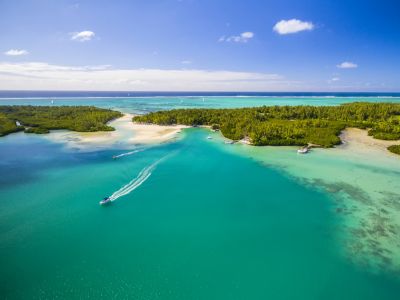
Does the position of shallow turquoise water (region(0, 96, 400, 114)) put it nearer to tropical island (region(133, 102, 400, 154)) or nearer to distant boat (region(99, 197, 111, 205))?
tropical island (region(133, 102, 400, 154))

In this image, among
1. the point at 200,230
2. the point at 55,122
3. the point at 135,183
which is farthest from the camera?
the point at 55,122

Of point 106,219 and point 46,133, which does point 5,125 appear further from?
point 106,219

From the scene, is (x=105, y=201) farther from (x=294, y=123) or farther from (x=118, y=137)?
(x=294, y=123)

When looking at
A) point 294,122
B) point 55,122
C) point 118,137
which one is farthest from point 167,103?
point 294,122

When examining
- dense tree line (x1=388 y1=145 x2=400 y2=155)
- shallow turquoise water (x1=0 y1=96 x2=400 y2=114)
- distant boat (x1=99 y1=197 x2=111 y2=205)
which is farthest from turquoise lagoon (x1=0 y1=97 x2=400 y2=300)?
shallow turquoise water (x1=0 y1=96 x2=400 y2=114)

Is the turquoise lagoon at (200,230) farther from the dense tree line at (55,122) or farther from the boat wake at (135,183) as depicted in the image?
the dense tree line at (55,122)

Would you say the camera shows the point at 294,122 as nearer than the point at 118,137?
No

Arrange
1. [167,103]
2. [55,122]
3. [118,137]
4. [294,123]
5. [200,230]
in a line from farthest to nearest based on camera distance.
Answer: [167,103] < [55,122] < [294,123] < [118,137] < [200,230]

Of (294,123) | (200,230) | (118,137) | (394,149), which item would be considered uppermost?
(294,123)
